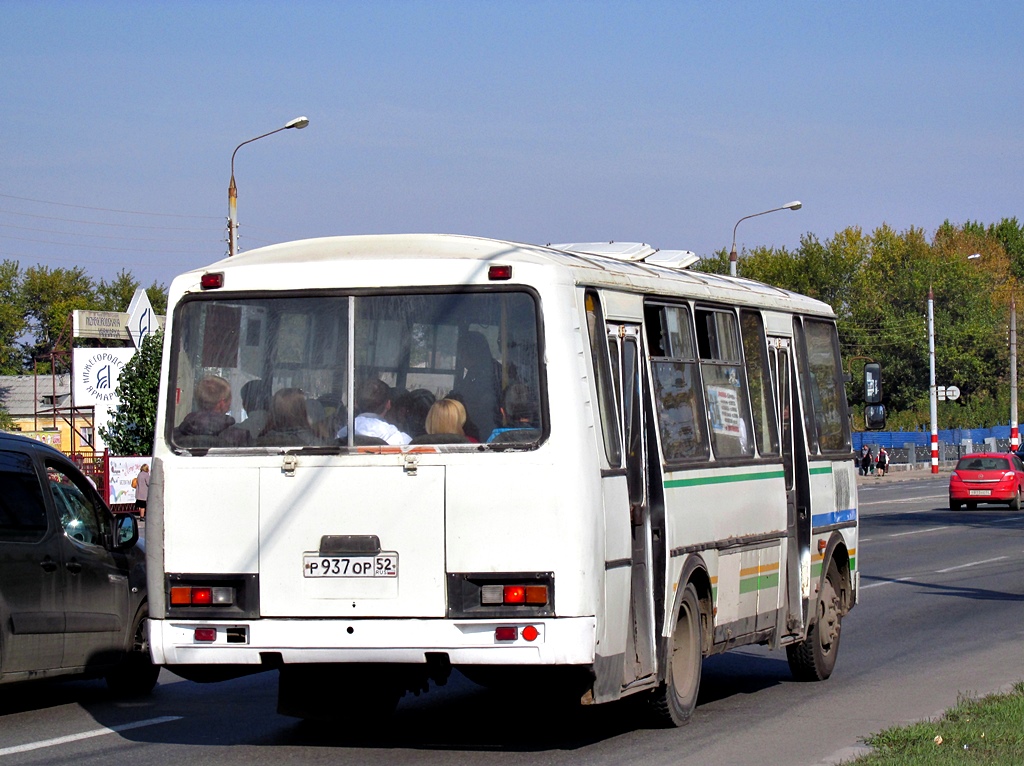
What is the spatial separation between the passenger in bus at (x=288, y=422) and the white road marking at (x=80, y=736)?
7.51ft

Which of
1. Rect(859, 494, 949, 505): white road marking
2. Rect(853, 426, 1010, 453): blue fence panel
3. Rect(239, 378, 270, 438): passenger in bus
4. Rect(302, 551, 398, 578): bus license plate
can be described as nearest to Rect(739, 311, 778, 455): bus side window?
Rect(302, 551, 398, 578): bus license plate

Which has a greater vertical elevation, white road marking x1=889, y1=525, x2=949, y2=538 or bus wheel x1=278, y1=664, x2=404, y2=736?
white road marking x1=889, y1=525, x2=949, y2=538

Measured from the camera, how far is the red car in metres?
41.3

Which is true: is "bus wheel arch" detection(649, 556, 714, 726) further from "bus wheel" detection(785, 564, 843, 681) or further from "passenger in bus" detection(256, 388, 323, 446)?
"passenger in bus" detection(256, 388, 323, 446)

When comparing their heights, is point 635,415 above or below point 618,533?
above

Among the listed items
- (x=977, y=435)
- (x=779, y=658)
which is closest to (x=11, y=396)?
(x=977, y=435)

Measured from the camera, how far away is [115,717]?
32.7 ft

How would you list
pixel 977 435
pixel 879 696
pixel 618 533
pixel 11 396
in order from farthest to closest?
pixel 977 435, pixel 11 396, pixel 879 696, pixel 618 533

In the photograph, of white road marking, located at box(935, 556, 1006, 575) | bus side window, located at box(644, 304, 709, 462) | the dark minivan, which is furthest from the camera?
white road marking, located at box(935, 556, 1006, 575)

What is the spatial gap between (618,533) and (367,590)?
1.39 meters

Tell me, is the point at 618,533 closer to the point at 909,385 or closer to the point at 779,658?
the point at 779,658

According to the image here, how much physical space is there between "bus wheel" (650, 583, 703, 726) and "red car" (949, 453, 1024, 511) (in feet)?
109

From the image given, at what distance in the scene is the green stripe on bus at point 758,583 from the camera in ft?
33.4

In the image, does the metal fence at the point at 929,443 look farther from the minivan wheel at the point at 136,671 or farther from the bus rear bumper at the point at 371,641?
the bus rear bumper at the point at 371,641
